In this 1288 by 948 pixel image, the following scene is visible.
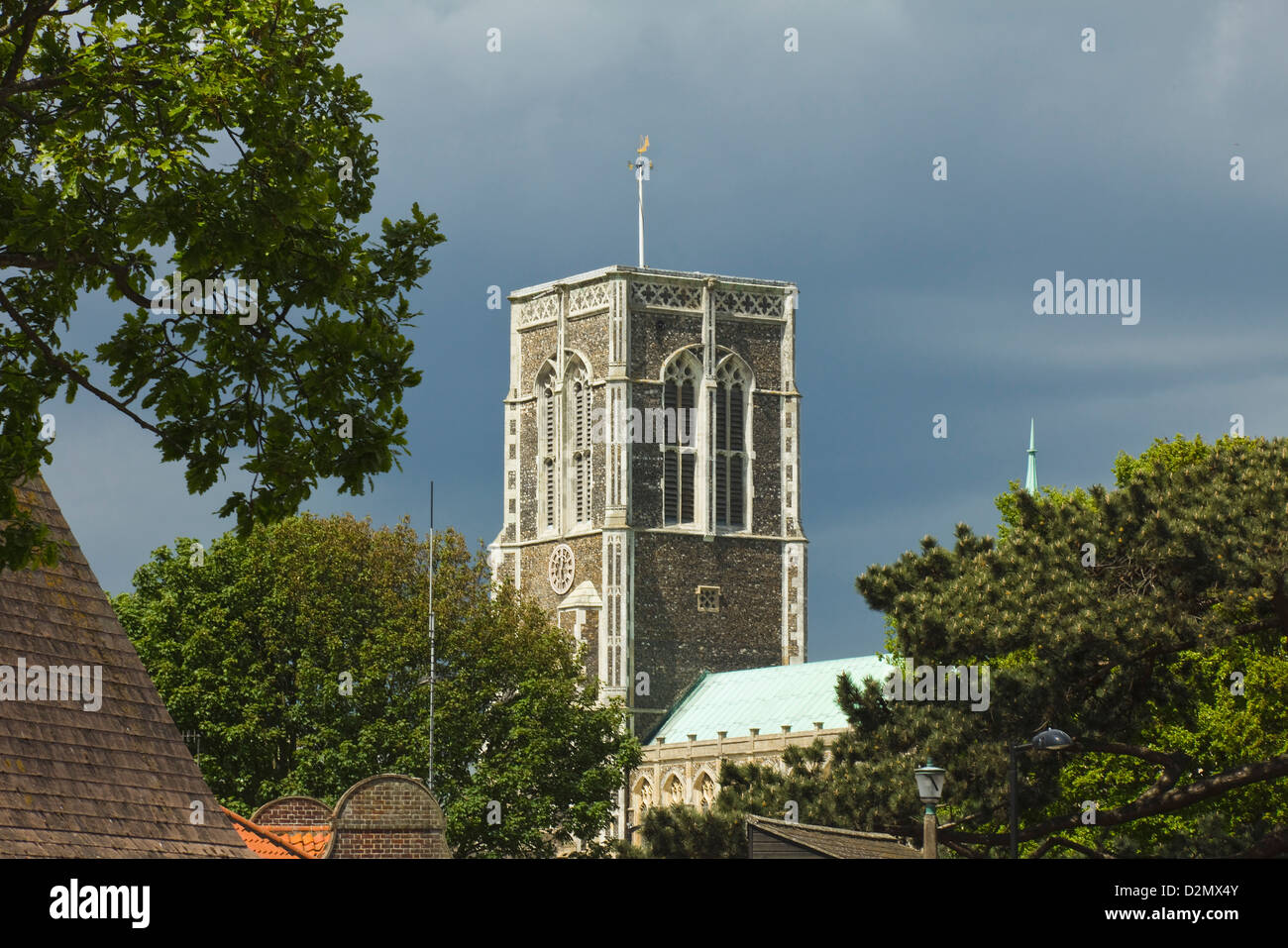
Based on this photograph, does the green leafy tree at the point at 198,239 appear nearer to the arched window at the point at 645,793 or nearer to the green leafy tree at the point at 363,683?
the green leafy tree at the point at 363,683

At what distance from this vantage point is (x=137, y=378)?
11609 mm

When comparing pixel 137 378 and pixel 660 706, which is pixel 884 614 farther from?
pixel 660 706

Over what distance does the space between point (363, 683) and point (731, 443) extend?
129 feet

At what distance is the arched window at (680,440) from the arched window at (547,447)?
553 centimetres

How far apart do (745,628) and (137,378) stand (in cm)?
7365

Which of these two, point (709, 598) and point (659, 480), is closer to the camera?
point (709, 598)

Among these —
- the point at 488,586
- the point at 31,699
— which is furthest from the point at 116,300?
the point at 488,586

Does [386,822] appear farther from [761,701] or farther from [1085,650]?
[761,701]

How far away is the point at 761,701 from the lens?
7800 cm

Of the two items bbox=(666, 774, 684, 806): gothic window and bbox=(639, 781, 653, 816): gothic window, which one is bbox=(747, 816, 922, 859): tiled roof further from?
bbox=(639, 781, 653, 816): gothic window

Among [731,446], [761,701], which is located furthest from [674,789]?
[731,446]

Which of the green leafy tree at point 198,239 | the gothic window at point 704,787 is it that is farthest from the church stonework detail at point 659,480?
the green leafy tree at point 198,239

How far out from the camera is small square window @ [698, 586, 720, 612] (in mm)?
84062

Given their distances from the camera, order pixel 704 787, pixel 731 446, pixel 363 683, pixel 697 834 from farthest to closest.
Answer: pixel 731 446 → pixel 704 787 → pixel 363 683 → pixel 697 834
